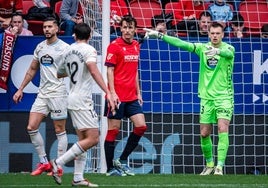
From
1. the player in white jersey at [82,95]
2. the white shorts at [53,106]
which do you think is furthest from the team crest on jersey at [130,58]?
the player in white jersey at [82,95]

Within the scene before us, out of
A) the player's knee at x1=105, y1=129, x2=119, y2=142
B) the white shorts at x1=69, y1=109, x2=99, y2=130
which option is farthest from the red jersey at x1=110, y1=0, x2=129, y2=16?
the white shorts at x1=69, y1=109, x2=99, y2=130

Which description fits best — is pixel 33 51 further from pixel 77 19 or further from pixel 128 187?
pixel 128 187

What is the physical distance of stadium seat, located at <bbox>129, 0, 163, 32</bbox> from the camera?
16547 millimetres

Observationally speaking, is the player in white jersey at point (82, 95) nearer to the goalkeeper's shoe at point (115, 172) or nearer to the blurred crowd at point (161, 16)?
the goalkeeper's shoe at point (115, 172)

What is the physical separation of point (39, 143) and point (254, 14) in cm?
500

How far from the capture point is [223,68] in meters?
14.1

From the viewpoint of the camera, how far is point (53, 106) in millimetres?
14125

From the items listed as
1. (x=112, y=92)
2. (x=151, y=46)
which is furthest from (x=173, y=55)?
(x=112, y=92)

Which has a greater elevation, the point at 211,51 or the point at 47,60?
the point at 211,51

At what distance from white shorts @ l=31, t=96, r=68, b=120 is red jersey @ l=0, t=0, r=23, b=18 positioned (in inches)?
122

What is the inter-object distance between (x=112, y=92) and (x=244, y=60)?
322 centimetres

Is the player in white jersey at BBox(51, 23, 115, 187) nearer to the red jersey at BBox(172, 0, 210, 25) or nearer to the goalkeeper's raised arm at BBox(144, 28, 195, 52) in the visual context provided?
the goalkeeper's raised arm at BBox(144, 28, 195, 52)

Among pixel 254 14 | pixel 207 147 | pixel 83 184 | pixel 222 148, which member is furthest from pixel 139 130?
pixel 254 14

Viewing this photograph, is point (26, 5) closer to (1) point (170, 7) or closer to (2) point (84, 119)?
(1) point (170, 7)
